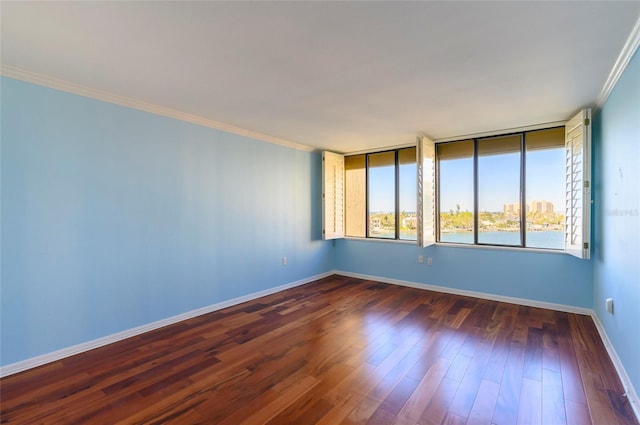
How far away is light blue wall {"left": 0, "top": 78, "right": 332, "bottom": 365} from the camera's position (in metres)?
2.36

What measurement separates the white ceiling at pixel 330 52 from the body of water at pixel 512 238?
5.37 feet

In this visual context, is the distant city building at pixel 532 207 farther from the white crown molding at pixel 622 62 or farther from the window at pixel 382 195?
the white crown molding at pixel 622 62

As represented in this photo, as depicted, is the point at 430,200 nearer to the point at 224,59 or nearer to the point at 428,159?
the point at 428,159

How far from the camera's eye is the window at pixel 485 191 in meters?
3.35

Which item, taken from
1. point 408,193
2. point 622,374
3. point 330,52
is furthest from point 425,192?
point 330,52

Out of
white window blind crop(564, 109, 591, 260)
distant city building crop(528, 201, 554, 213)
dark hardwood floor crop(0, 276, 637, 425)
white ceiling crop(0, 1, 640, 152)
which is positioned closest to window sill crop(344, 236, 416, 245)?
dark hardwood floor crop(0, 276, 637, 425)

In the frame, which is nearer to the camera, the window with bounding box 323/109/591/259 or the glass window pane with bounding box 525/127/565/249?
the window with bounding box 323/109/591/259

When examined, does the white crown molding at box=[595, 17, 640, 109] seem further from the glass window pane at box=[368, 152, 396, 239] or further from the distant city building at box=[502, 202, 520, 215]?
the glass window pane at box=[368, 152, 396, 239]

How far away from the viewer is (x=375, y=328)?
3201 millimetres

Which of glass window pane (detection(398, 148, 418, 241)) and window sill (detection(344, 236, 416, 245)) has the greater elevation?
glass window pane (detection(398, 148, 418, 241))

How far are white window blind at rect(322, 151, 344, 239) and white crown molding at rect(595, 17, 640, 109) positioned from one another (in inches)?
139

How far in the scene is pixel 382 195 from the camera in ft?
17.6

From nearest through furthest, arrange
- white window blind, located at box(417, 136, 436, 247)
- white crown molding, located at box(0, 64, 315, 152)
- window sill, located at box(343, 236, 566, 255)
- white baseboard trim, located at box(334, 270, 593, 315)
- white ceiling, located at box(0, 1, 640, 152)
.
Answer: white ceiling, located at box(0, 1, 640, 152) < white crown molding, located at box(0, 64, 315, 152) < white baseboard trim, located at box(334, 270, 593, 315) < window sill, located at box(343, 236, 566, 255) < white window blind, located at box(417, 136, 436, 247)

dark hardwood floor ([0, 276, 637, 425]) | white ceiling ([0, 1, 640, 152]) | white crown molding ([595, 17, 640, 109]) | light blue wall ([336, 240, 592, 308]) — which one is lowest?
dark hardwood floor ([0, 276, 637, 425])
